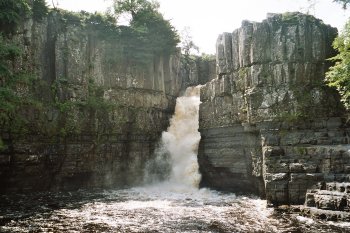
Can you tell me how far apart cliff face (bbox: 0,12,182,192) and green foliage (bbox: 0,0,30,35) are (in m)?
1.17

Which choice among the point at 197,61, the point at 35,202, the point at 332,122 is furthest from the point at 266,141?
the point at 197,61

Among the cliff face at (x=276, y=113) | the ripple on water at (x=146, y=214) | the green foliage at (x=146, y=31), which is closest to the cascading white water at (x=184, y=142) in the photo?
the cliff face at (x=276, y=113)

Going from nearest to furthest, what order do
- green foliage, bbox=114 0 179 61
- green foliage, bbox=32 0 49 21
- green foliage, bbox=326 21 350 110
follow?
green foliage, bbox=326 21 350 110 < green foliage, bbox=32 0 49 21 < green foliage, bbox=114 0 179 61

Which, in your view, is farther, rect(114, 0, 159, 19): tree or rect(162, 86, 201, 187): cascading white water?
rect(114, 0, 159, 19): tree

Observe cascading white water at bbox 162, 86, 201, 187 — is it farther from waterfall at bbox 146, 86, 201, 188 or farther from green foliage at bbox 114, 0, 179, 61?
green foliage at bbox 114, 0, 179, 61

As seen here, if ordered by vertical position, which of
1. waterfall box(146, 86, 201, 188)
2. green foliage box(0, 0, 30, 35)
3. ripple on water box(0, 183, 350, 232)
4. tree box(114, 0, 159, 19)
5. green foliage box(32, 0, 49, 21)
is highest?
tree box(114, 0, 159, 19)

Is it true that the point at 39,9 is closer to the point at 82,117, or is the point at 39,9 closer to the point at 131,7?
the point at 82,117

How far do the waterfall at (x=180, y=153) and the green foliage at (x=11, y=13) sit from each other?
18.3 m

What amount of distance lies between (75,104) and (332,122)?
74.9ft

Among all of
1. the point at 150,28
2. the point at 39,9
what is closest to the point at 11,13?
the point at 39,9

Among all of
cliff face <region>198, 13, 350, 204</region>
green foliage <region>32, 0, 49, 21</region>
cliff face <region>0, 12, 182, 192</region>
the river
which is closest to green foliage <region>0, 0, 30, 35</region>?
cliff face <region>0, 12, 182, 192</region>

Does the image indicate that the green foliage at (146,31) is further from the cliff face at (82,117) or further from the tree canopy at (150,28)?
the cliff face at (82,117)

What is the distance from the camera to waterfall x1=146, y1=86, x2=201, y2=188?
36281mm

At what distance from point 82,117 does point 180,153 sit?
10.8 meters
